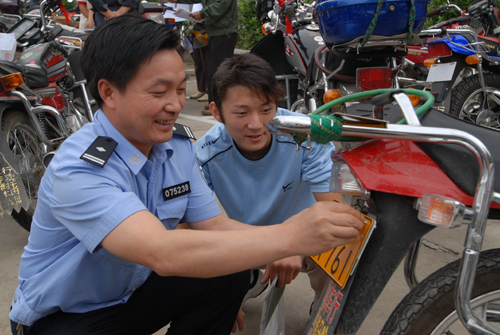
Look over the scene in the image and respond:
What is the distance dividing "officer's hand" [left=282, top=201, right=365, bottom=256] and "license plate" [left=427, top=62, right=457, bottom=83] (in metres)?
2.92

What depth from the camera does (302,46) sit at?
12.6ft

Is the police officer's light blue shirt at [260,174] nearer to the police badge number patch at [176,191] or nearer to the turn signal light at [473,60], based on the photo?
the police badge number patch at [176,191]

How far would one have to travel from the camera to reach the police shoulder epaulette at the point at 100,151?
1123mm

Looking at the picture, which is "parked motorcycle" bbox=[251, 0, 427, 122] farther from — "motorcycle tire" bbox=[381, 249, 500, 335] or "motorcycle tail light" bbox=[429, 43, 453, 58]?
"motorcycle tail light" bbox=[429, 43, 453, 58]

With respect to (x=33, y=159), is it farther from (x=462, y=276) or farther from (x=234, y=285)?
(x=462, y=276)

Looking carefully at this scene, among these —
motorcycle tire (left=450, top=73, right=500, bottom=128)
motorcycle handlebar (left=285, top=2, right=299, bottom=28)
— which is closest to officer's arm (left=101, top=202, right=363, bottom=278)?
motorcycle tire (left=450, top=73, right=500, bottom=128)

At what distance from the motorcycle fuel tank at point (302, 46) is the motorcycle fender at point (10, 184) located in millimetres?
2426

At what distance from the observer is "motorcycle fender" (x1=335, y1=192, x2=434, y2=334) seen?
1.02 metres

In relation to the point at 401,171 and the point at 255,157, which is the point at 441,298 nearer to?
the point at 401,171

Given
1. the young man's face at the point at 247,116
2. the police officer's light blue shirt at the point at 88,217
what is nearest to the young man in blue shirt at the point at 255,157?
the young man's face at the point at 247,116

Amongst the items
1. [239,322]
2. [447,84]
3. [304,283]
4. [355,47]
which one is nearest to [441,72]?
[447,84]

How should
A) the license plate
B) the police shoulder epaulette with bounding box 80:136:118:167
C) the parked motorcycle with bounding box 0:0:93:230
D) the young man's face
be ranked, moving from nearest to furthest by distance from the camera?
the police shoulder epaulette with bounding box 80:136:118:167 → the young man's face → the parked motorcycle with bounding box 0:0:93:230 → the license plate

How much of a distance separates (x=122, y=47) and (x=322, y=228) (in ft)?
2.47

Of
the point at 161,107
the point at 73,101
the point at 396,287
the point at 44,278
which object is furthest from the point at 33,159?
the point at 396,287
